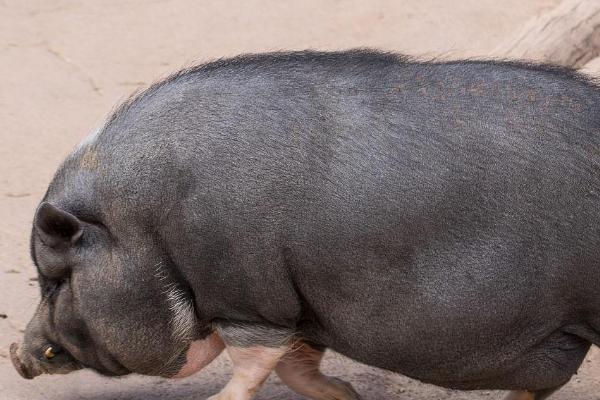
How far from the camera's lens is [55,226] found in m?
3.64

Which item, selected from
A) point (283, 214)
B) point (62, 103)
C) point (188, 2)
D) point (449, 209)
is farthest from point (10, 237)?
point (188, 2)

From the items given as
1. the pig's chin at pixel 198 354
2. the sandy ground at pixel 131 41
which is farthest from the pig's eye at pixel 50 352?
the sandy ground at pixel 131 41

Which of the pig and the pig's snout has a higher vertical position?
the pig

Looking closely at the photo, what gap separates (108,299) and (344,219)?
2.51ft

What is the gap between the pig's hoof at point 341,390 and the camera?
4.15 metres

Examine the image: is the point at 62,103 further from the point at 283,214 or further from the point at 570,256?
the point at 570,256

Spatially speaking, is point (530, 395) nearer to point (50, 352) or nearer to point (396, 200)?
point (396, 200)

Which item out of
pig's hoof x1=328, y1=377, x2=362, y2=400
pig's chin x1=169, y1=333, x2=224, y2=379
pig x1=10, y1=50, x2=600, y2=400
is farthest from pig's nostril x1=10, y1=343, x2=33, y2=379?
pig's hoof x1=328, y1=377, x2=362, y2=400

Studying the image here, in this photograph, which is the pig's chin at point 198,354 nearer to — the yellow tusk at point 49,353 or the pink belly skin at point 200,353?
the pink belly skin at point 200,353

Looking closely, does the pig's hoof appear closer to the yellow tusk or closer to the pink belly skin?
the pink belly skin

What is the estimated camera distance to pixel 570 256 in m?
3.45

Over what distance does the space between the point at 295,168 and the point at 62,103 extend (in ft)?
11.5

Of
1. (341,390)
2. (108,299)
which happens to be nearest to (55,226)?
(108,299)

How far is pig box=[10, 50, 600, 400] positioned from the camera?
11.3 feet
